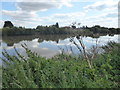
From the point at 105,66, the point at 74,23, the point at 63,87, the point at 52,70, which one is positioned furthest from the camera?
the point at 74,23

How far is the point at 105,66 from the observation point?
3193 millimetres

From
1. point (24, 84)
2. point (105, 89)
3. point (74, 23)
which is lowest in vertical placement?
point (105, 89)

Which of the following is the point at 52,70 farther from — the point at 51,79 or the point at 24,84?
the point at 24,84

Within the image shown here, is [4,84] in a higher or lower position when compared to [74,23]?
lower

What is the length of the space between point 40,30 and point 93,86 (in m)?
19.8

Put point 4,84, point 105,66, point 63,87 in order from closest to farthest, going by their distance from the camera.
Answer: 1. point 63,87
2. point 4,84
3. point 105,66

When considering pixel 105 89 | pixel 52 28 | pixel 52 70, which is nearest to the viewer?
pixel 105 89

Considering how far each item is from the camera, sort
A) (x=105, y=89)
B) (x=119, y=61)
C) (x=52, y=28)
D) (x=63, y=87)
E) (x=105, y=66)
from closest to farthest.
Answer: (x=63, y=87) < (x=105, y=89) < (x=105, y=66) < (x=119, y=61) < (x=52, y=28)

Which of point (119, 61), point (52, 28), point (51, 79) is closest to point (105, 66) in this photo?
point (119, 61)

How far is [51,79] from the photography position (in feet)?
8.06

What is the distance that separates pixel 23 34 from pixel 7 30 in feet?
7.81

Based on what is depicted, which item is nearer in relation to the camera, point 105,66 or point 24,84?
point 24,84

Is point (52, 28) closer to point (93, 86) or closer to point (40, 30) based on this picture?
point (40, 30)

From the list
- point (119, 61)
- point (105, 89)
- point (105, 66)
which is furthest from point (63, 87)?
point (119, 61)
